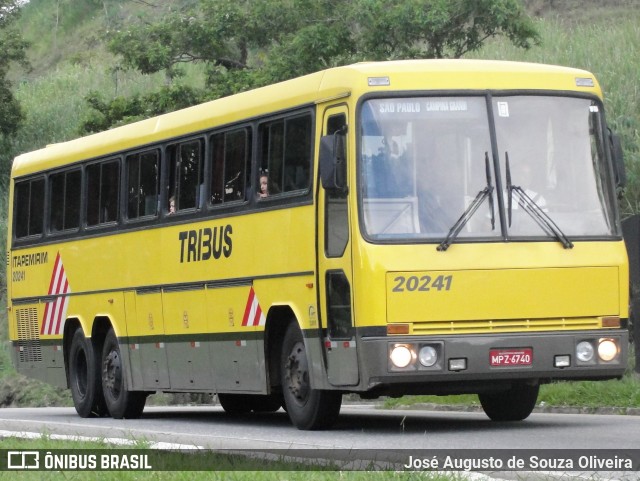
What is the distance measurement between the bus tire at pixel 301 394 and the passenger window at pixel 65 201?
6.42 m

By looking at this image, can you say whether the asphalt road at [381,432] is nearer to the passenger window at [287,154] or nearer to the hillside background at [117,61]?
the passenger window at [287,154]

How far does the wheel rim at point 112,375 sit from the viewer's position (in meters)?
21.1

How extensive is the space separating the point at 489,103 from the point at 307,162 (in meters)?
1.86

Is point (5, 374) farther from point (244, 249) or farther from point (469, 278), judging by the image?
point (469, 278)

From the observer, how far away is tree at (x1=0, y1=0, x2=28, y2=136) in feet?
146

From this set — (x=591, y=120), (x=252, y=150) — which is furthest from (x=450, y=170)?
(x=252, y=150)

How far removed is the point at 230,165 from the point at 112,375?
4.42 meters

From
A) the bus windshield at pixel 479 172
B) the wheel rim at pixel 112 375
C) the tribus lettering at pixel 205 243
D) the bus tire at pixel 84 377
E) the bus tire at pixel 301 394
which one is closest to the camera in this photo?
the bus windshield at pixel 479 172

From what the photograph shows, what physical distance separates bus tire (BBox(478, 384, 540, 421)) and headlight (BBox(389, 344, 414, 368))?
243 cm

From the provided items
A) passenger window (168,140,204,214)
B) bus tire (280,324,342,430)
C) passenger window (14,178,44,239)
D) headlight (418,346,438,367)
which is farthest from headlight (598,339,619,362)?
passenger window (14,178,44,239)

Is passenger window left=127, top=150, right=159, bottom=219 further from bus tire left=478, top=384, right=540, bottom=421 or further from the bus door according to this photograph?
bus tire left=478, top=384, right=540, bottom=421

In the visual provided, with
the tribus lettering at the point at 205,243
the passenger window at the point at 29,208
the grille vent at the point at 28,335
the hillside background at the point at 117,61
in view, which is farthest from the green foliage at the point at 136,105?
the tribus lettering at the point at 205,243

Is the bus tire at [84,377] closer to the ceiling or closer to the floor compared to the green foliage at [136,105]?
closer to the floor

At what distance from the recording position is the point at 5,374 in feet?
113
